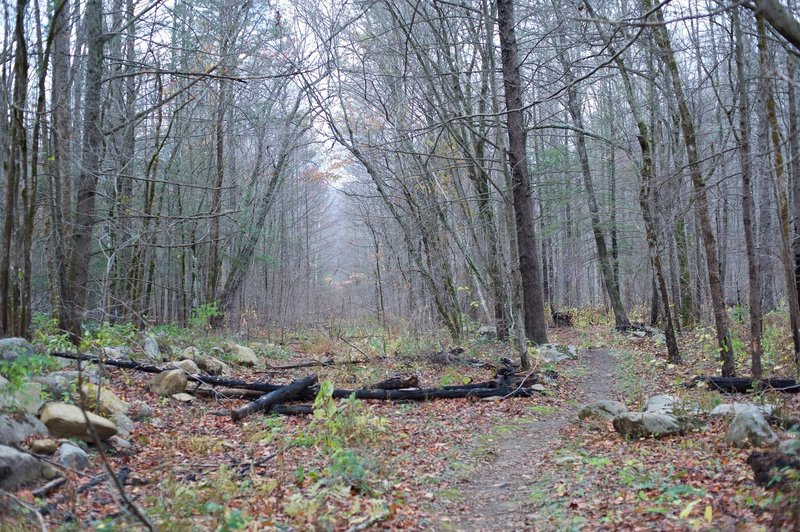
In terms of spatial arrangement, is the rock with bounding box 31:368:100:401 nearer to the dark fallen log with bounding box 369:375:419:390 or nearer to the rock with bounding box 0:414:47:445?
the rock with bounding box 0:414:47:445

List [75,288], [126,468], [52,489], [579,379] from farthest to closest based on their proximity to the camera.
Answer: [579,379], [75,288], [126,468], [52,489]

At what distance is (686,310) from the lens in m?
16.5

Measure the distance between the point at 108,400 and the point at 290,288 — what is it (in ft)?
53.3

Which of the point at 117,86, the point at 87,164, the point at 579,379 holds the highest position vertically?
the point at 117,86

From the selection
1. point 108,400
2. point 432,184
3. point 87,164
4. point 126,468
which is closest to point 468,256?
point 432,184

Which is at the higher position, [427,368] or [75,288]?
[75,288]

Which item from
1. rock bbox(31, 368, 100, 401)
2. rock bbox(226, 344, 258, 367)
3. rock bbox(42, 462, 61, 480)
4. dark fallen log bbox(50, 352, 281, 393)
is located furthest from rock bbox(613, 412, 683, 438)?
rock bbox(226, 344, 258, 367)

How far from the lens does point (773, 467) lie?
3781mm

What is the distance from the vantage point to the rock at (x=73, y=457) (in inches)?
191

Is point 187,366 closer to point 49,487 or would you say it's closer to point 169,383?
point 169,383

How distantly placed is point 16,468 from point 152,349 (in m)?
5.99

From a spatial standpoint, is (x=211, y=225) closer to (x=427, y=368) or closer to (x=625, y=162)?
(x=427, y=368)

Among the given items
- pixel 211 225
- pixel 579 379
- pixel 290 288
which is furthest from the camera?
pixel 290 288

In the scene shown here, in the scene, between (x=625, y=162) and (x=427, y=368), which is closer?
(x=427, y=368)
